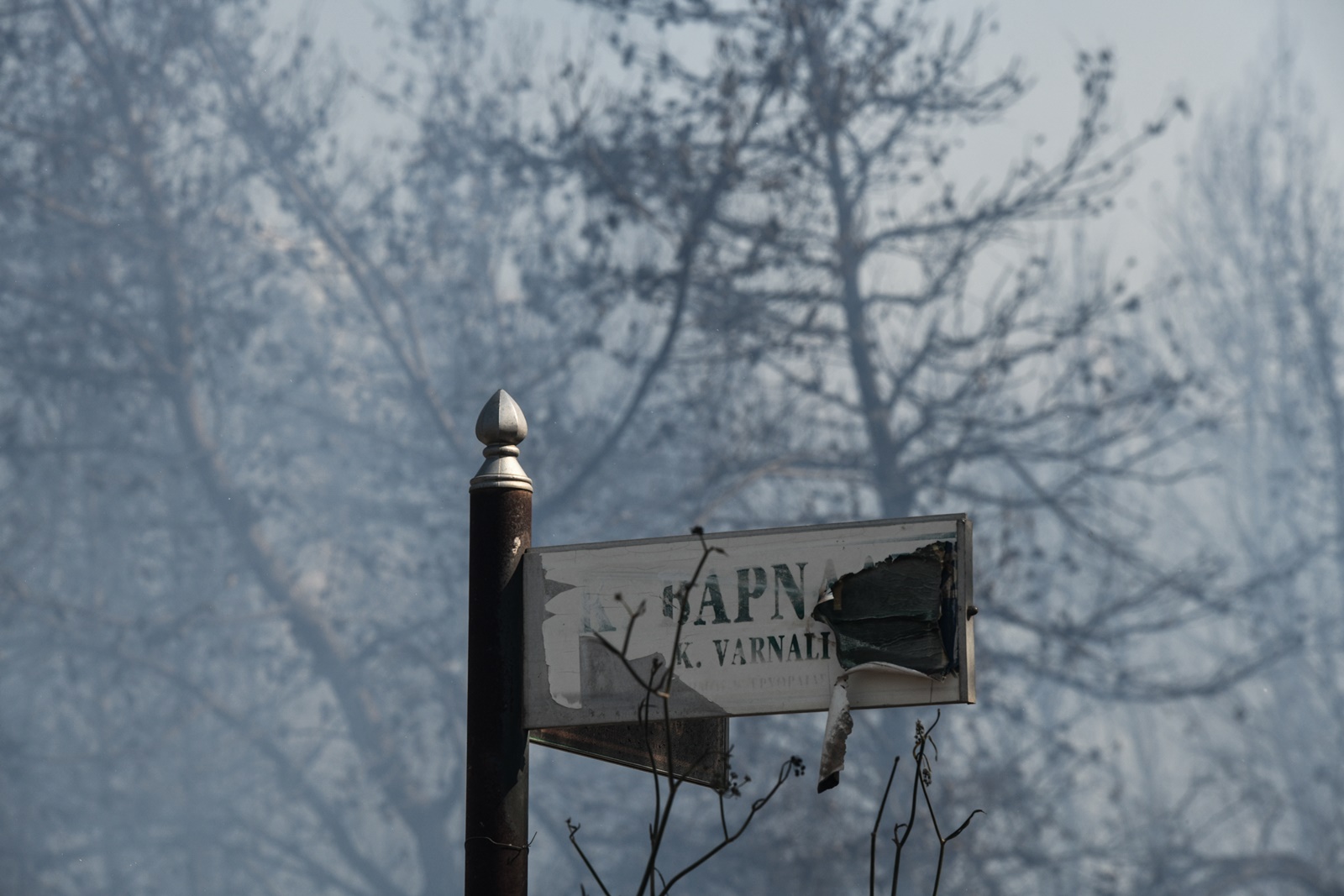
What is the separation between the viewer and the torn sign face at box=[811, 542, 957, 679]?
1.10 meters

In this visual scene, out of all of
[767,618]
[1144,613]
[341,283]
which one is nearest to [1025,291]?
[1144,613]

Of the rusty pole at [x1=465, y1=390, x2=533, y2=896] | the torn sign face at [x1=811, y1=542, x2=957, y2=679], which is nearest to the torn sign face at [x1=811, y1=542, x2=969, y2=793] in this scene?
the torn sign face at [x1=811, y1=542, x2=957, y2=679]

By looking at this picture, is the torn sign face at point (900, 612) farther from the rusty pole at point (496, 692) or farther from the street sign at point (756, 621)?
the rusty pole at point (496, 692)

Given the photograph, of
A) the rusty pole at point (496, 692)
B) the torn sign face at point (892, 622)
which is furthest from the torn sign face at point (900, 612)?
the rusty pole at point (496, 692)

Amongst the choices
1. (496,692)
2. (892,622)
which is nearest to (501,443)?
(496,692)

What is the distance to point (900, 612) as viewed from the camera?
1.11 m

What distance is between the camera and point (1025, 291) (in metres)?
9.63

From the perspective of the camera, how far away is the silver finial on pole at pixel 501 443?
1.30 m

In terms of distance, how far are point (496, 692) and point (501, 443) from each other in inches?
10.0

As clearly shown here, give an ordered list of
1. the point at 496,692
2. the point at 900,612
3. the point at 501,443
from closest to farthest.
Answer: the point at 900,612
the point at 496,692
the point at 501,443

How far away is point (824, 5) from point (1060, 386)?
11.1ft

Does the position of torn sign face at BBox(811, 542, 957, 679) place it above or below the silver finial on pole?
below

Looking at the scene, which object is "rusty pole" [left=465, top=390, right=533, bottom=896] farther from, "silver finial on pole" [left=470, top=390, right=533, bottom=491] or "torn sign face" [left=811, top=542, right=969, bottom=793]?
"torn sign face" [left=811, top=542, right=969, bottom=793]

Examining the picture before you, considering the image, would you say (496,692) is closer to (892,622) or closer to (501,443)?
(501,443)
